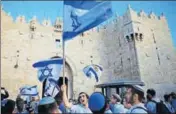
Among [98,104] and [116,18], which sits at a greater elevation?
[116,18]

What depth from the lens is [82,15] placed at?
3.67 metres

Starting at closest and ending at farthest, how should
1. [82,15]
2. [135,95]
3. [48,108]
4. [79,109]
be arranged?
→ [48,108] < [135,95] < [79,109] < [82,15]

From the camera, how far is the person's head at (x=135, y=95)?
8.28 ft

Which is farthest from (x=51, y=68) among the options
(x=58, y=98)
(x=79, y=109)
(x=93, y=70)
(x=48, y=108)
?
(x=48, y=108)

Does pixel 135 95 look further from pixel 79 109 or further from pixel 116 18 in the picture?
pixel 116 18

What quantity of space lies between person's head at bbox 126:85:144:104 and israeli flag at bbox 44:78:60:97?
1875mm

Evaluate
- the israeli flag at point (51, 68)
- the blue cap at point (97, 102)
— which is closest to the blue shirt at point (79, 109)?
the blue cap at point (97, 102)

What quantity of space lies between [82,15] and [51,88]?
5.53ft

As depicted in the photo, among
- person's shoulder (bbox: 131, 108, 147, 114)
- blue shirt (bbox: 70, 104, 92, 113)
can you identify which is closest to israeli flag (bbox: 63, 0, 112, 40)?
blue shirt (bbox: 70, 104, 92, 113)

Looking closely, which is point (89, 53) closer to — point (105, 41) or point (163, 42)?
point (105, 41)

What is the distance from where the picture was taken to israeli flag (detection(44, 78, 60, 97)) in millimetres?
4043

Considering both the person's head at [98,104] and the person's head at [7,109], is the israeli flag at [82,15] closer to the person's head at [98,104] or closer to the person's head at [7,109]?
the person's head at [7,109]

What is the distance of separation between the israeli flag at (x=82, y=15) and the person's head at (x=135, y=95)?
1.47 m

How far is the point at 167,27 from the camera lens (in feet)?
52.9
